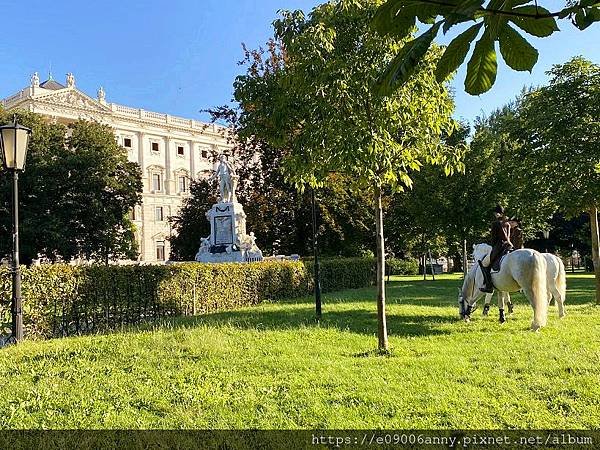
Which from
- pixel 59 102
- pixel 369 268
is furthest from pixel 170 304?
pixel 59 102

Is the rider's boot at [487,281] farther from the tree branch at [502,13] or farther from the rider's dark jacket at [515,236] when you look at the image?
the tree branch at [502,13]

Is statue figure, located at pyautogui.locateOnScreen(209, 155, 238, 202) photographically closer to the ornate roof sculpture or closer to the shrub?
the shrub

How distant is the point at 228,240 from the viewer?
→ 2198cm

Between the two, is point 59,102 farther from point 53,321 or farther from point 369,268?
point 53,321

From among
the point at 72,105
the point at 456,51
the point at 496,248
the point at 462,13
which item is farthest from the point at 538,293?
the point at 72,105

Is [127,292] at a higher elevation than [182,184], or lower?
lower

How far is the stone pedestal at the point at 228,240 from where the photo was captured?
21422mm

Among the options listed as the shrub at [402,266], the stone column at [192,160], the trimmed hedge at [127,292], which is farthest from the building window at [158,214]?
the trimmed hedge at [127,292]

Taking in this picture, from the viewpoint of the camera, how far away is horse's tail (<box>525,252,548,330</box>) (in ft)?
30.5

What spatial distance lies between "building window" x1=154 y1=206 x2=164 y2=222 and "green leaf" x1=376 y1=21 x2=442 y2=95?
250 ft

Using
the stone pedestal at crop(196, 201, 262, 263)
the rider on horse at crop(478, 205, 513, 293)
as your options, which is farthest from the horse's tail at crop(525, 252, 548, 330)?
the stone pedestal at crop(196, 201, 262, 263)

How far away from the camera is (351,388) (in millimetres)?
5809

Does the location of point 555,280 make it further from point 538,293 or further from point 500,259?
point 538,293

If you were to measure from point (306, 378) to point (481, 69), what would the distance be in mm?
5187
